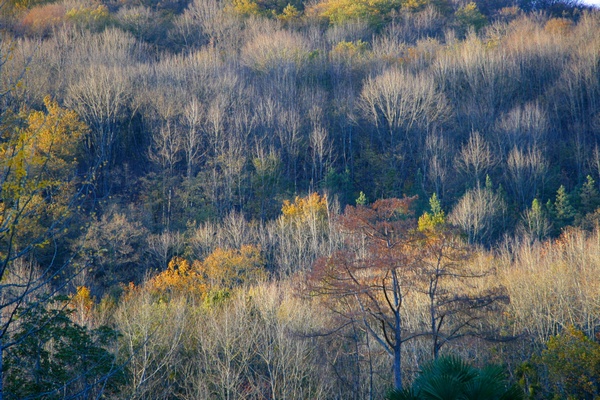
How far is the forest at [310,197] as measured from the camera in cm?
1595

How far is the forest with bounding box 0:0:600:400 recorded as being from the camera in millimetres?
15953

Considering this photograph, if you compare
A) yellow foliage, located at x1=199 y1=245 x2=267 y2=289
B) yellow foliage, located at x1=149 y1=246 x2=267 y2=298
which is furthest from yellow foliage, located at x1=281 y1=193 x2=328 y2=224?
yellow foliage, located at x1=149 y1=246 x2=267 y2=298

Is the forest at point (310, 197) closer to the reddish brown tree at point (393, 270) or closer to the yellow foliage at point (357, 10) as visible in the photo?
the reddish brown tree at point (393, 270)

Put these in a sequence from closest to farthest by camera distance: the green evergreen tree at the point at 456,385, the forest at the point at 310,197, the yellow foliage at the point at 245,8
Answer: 1. the green evergreen tree at the point at 456,385
2. the forest at the point at 310,197
3. the yellow foliage at the point at 245,8

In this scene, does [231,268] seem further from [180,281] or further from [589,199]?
[589,199]

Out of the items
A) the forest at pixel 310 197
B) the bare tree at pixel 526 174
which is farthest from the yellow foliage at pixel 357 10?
the bare tree at pixel 526 174

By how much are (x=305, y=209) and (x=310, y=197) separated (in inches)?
48.6

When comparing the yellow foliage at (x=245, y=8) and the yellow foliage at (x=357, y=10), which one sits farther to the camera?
the yellow foliage at (x=357, y=10)

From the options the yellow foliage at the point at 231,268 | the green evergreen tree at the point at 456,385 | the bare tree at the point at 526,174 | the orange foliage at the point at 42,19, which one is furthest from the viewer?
the orange foliage at the point at 42,19

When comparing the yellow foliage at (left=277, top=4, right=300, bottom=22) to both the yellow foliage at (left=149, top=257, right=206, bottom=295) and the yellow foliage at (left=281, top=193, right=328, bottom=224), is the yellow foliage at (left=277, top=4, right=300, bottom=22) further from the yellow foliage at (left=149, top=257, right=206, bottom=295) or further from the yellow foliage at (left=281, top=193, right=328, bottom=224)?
the yellow foliage at (left=149, top=257, right=206, bottom=295)

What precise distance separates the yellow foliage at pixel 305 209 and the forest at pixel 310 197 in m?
0.31

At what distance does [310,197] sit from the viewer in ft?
122

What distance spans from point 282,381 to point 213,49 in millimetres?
43114

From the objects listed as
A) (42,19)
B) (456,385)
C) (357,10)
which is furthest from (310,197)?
(357,10)
